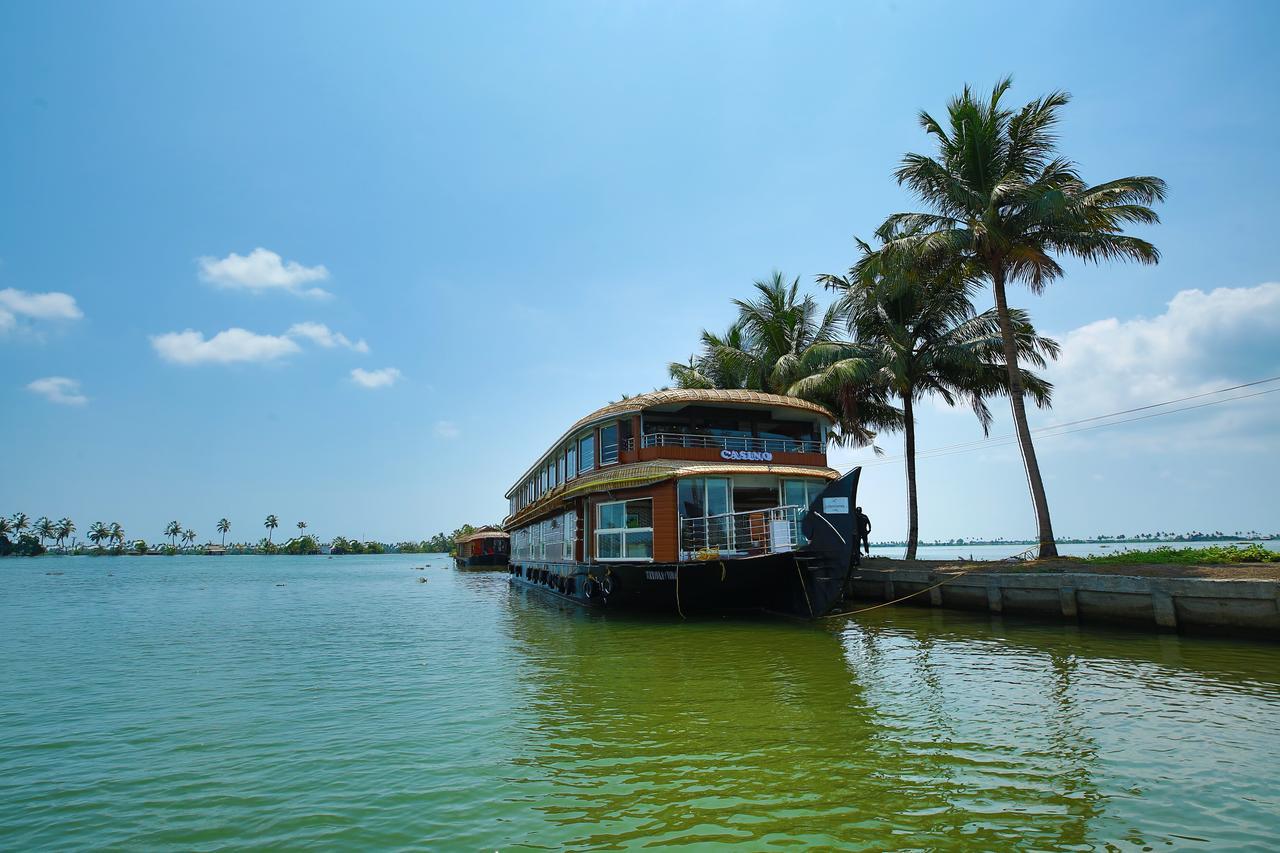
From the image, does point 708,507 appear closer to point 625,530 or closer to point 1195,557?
point 625,530

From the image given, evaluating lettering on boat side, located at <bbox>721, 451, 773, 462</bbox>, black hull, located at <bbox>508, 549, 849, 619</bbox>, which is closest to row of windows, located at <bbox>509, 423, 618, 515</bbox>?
lettering on boat side, located at <bbox>721, 451, 773, 462</bbox>

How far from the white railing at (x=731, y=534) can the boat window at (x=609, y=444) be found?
160 inches

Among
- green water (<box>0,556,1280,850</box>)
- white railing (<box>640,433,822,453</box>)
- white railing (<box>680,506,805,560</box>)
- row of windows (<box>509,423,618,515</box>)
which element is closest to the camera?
green water (<box>0,556,1280,850</box>)

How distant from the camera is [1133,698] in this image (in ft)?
30.1

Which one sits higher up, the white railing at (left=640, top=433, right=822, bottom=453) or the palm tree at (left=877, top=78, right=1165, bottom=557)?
the palm tree at (left=877, top=78, right=1165, bottom=557)

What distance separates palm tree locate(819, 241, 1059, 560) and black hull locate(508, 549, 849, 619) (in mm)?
11657

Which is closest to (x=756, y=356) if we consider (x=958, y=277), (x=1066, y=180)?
(x=958, y=277)

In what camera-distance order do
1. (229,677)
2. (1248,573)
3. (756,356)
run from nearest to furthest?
(229,677) < (1248,573) < (756,356)

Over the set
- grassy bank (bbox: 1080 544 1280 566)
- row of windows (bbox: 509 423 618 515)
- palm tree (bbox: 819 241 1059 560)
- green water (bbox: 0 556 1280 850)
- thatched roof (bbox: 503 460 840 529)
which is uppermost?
palm tree (bbox: 819 241 1059 560)

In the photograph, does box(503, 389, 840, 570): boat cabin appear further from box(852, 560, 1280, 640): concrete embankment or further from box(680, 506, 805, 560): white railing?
box(852, 560, 1280, 640): concrete embankment

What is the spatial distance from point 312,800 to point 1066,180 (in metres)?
25.9

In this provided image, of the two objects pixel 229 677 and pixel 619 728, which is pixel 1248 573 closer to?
pixel 619 728

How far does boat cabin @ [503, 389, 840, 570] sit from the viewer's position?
58.2ft

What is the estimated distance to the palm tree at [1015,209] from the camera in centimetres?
2033
